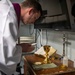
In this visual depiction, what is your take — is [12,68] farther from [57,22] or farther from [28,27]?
[28,27]

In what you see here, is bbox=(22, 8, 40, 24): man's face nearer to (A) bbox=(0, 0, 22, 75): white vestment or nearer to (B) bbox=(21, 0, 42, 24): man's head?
(B) bbox=(21, 0, 42, 24): man's head

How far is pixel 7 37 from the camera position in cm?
99

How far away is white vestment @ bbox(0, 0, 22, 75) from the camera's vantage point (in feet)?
3.25

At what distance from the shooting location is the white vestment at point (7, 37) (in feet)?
3.25

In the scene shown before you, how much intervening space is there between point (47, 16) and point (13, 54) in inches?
36.2

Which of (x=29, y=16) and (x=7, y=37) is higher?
(x=29, y=16)

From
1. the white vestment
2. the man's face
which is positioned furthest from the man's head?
the white vestment

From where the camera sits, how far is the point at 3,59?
38.9 inches

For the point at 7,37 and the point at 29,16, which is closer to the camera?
the point at 7,37

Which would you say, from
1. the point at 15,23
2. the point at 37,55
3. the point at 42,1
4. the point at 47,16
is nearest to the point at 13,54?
the point at 15,23

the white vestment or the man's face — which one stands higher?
the man's face

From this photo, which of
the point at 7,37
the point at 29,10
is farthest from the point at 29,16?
the point at 7,37

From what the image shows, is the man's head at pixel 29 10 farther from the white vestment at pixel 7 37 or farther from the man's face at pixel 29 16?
the white vestment at pixel 7 37

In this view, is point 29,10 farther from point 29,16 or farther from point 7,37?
point 7,37
